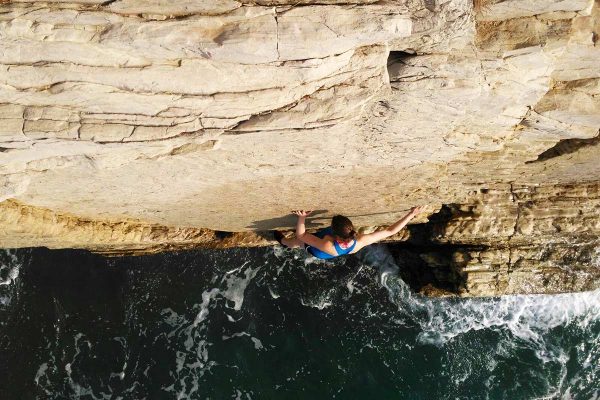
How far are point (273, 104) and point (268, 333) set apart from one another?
696 cm

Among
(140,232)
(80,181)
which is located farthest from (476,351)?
(80,181)

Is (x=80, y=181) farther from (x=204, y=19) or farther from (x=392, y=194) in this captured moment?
(x=392, y=194)

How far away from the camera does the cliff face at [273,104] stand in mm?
3730

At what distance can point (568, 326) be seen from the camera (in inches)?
406

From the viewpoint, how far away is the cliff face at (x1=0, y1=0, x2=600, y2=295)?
12.2 ft

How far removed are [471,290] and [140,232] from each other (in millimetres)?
6031

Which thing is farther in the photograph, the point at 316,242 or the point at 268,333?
the point at 268,333

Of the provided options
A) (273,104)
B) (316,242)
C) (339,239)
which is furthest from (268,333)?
(273,104)

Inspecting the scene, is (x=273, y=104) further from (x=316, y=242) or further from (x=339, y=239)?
(x=316, y=242)

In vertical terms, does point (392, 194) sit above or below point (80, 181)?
below

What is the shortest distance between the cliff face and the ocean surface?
331 centimetres

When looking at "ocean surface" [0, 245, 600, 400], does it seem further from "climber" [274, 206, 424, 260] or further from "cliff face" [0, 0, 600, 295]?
"climber" [274, 206, 424, 260]

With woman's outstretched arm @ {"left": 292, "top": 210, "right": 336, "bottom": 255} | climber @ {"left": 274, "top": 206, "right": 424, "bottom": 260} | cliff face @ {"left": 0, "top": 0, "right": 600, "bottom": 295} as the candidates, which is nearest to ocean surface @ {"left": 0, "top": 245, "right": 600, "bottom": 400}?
cliff face @ {"left": 0, "top": 0, "right": 600, "bottom": 295}

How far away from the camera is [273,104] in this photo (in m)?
4.20
